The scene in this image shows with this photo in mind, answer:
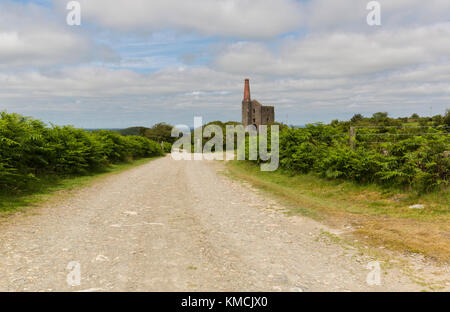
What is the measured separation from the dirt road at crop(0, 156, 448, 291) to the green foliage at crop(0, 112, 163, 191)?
10.0 ft

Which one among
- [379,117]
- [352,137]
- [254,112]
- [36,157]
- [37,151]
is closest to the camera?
[352,137]

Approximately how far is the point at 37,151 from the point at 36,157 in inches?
27.7

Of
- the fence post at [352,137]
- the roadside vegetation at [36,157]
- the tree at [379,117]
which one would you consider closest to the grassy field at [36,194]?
the roadside vegetation at [36,157]

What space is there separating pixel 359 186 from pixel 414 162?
7.10 feet

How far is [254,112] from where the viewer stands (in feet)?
329

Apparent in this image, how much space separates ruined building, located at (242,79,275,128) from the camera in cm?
9644

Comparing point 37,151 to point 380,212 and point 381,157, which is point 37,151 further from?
point 381,157

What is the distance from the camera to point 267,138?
21484 mm

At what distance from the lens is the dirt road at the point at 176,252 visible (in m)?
4.25

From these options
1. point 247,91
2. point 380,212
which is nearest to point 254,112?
point 247,91

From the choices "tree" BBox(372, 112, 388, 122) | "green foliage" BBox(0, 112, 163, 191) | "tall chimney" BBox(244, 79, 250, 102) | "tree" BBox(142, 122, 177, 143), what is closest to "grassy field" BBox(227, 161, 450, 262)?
"green foliage" BBox(0, 112, 163, 191)

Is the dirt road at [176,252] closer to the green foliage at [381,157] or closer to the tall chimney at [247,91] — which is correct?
the green foliage at [381,157]

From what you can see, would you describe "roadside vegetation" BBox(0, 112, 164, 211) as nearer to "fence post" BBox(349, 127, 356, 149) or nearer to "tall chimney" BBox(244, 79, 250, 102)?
"fence post" BBox(349, 127, 356, 149)

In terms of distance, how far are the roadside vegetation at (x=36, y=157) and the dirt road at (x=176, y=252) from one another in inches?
97.2
